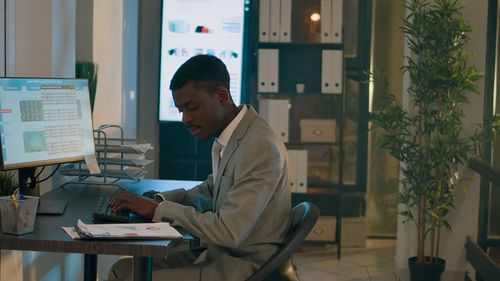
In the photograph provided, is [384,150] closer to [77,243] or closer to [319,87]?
[319,87]

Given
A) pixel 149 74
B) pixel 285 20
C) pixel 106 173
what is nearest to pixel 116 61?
pixel 149 74

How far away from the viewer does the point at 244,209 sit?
86.4 inches

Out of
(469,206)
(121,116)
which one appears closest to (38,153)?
(121,116)

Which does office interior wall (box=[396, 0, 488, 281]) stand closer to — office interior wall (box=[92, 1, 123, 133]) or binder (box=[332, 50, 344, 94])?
binder (box=[332, 50, 344, 94])

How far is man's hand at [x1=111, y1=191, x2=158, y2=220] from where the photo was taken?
7.76 ft

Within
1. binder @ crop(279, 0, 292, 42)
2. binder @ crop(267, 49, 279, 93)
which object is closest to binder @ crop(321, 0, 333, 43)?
binder @ crop(279, 0, 292, 42)

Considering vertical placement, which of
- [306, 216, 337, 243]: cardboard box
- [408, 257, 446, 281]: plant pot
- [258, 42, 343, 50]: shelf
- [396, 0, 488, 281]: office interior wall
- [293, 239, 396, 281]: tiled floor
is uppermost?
[258, 42, 343, 50]: shelf

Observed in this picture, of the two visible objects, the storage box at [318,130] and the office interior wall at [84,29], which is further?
the storage box at [318,130]

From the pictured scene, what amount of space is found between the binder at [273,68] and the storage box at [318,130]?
0.36m

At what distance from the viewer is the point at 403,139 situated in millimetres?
4730

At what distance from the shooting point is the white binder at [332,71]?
17.8ft

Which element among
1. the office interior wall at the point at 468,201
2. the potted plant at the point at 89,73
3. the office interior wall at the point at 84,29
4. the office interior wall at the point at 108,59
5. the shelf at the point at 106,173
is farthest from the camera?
the office interior wall at the point at 468,201

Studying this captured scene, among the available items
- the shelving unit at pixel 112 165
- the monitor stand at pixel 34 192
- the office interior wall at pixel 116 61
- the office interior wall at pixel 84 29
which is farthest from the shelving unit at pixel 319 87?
the monitor stand at pixel 34 192

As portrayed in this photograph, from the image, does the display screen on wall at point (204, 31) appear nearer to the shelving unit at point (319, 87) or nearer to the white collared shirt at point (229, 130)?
the shelving unit at point (319, 87)
